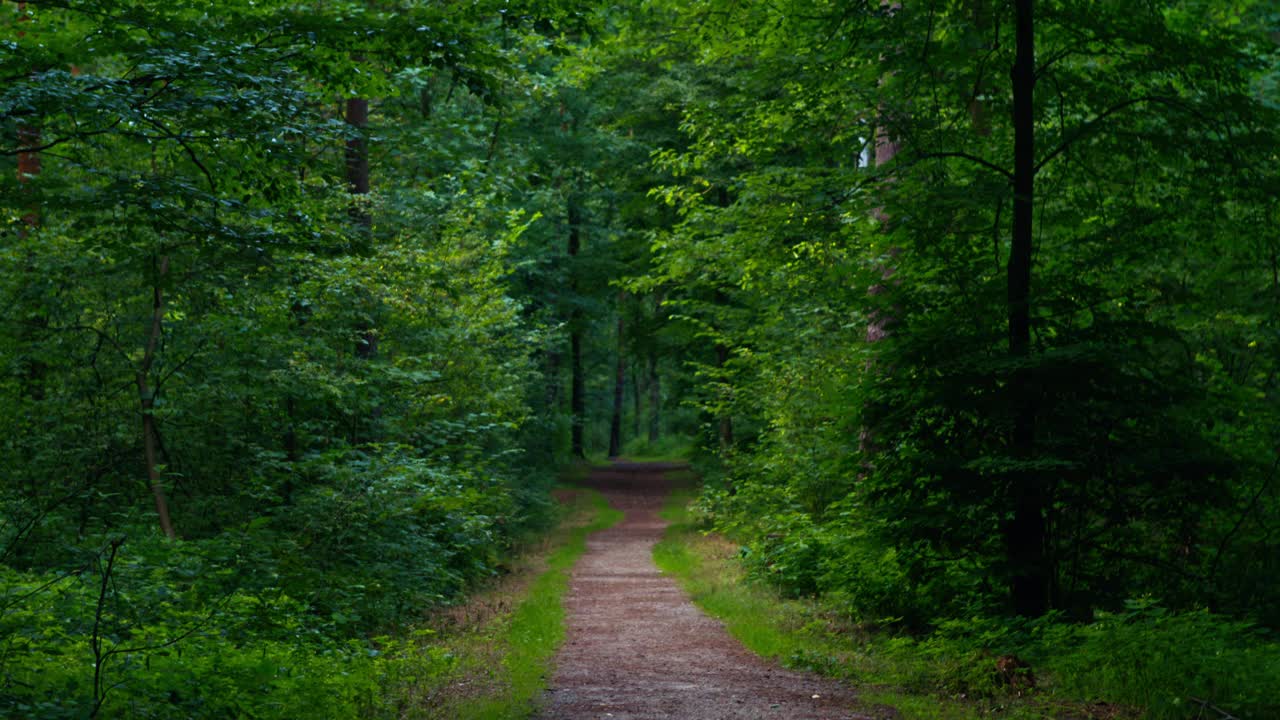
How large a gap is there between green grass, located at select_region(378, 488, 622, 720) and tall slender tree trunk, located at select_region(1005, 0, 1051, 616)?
404cm

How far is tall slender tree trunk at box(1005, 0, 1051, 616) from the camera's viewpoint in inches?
286

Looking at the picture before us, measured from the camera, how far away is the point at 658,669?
353 inches

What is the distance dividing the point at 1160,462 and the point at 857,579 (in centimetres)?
391

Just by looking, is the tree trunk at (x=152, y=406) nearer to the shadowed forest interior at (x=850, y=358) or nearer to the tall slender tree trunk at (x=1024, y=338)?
the shadowed forest interior at (x=850, y=358)

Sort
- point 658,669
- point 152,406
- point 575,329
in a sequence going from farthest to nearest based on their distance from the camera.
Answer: point 575,329 → point 152,406 → point 658,669

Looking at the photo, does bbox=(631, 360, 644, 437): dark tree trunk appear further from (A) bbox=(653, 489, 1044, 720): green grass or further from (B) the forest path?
(B) the forest path

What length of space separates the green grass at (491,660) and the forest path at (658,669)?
22 centimetres

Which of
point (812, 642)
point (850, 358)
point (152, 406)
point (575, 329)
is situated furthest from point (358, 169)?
point (575, 329)

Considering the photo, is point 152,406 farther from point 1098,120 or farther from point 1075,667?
point 1098,120

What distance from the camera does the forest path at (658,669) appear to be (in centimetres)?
712

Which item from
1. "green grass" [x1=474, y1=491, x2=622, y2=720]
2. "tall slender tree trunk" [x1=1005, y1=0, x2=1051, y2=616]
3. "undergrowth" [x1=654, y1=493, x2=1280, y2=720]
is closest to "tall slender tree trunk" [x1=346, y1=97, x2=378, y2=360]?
"green grass" [x1=474, y1=491, x2=622, y2=720]

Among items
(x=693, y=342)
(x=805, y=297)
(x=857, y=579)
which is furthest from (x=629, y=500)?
(x=857, y=579)

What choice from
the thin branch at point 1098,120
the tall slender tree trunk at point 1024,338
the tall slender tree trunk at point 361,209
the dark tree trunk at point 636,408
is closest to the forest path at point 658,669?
the tall slender tree trunk at point 1024,338

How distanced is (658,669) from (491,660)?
1.62m
